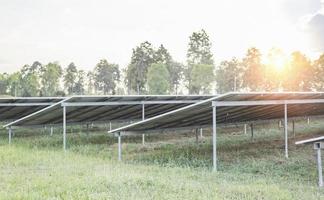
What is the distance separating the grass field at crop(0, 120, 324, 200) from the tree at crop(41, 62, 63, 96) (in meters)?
49.7

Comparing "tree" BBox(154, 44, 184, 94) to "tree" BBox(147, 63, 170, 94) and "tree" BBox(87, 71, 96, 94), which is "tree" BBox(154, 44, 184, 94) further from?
"tree" BBox(87, 71, 96, 94)

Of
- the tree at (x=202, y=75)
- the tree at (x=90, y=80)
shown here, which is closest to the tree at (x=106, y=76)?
the tree at (x=90, y=80)

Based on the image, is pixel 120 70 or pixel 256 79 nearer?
pixel 256 79

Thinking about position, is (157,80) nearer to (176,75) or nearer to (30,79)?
(176,75)

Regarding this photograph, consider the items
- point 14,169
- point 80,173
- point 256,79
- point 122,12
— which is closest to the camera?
point 80,173

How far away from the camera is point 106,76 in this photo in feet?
255

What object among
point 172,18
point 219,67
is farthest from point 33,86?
point 172,18

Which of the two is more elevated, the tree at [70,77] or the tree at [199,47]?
the tree at [199,47]

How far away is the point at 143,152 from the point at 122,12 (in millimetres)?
13992

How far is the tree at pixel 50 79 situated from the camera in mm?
63688

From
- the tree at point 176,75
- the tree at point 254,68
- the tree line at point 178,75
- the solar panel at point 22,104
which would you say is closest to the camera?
the solar panel at point 22,104

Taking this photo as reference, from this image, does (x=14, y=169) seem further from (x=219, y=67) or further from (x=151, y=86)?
(x=219, y=67)

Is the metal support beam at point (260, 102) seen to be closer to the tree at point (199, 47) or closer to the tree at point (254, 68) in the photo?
the tree at point (254, 68)

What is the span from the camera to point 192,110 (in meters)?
10.3
